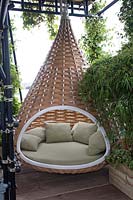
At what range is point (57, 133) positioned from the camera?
3633 millimetres

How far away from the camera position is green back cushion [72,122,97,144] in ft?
11.5

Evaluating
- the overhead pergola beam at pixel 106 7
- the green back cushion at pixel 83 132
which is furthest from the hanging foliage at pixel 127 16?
the green back cushion at pixel 83 132

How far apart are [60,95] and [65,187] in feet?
3.35

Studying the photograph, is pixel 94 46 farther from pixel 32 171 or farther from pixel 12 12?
pixel 32 171

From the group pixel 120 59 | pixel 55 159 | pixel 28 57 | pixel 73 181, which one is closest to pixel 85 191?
pixel 73 181

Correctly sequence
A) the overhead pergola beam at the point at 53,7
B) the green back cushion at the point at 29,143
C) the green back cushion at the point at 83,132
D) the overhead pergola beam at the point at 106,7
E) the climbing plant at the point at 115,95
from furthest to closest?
the overhead pergola beam at the point at 53,7 → the overhead pergola beam at the point at 106,7 → the green back cushion at the point at 83,132 → the green back cushion at the point at 29,143 → the climbing plant at the point at 115,95

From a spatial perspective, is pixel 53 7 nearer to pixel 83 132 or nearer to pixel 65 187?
pixel 83 132

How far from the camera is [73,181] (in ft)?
9.28

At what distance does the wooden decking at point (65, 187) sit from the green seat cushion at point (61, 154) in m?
0.25

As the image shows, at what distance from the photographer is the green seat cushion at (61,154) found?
9.05 feet

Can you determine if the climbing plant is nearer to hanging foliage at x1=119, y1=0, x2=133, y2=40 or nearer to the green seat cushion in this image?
the green seat cushion

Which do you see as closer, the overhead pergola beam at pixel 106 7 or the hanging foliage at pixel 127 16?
the hanging foliage at pixel 127 16

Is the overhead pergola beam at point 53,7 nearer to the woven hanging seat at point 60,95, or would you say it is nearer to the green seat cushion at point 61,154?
the woven hanging seat at point 60,95

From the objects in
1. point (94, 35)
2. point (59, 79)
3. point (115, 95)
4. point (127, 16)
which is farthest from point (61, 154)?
point (94, 35)
